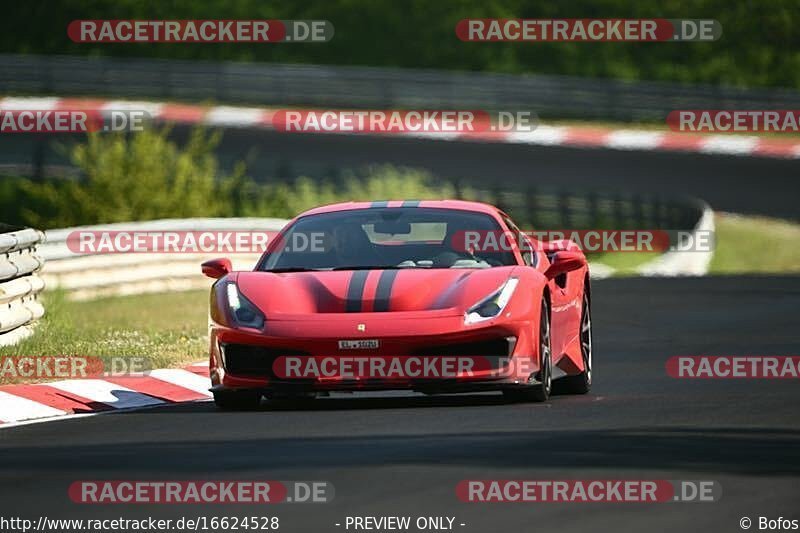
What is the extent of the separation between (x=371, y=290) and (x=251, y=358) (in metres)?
0.75

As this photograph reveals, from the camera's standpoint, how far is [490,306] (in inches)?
452

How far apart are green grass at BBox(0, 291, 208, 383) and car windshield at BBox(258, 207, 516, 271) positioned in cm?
210

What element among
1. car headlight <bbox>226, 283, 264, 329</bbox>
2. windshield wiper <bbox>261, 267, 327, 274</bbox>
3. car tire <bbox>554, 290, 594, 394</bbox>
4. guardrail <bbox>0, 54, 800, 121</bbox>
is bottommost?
car tire <bbox>554, 290, 594, 394</bbox>

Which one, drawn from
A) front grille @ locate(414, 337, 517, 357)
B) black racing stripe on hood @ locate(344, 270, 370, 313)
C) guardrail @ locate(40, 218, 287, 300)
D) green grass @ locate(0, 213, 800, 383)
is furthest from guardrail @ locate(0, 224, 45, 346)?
guardrail @ locate(40, 218, 287, 300)

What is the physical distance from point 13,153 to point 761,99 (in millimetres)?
15072

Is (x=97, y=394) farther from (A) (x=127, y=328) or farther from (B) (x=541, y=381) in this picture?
(A) (x=127, y=328)

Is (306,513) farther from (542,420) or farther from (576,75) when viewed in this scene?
(576,75)

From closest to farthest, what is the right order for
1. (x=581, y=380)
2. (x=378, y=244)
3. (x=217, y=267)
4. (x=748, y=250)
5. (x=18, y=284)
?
(x=217, y=267) < (x=378, y=244) < (x=581, y=380) < (x=18, y=284) < (x=748, y=250)

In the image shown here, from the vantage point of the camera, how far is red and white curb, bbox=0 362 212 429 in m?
11.9

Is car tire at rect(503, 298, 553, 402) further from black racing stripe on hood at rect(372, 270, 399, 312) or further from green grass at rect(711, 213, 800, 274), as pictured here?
green grass at rect(711, 213, 800, 274)

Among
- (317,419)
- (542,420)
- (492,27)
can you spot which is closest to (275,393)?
(317,419)

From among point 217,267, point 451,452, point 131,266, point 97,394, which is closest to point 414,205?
point 217,267

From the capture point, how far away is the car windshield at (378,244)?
1220 centimetres

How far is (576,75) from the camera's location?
54.9m
